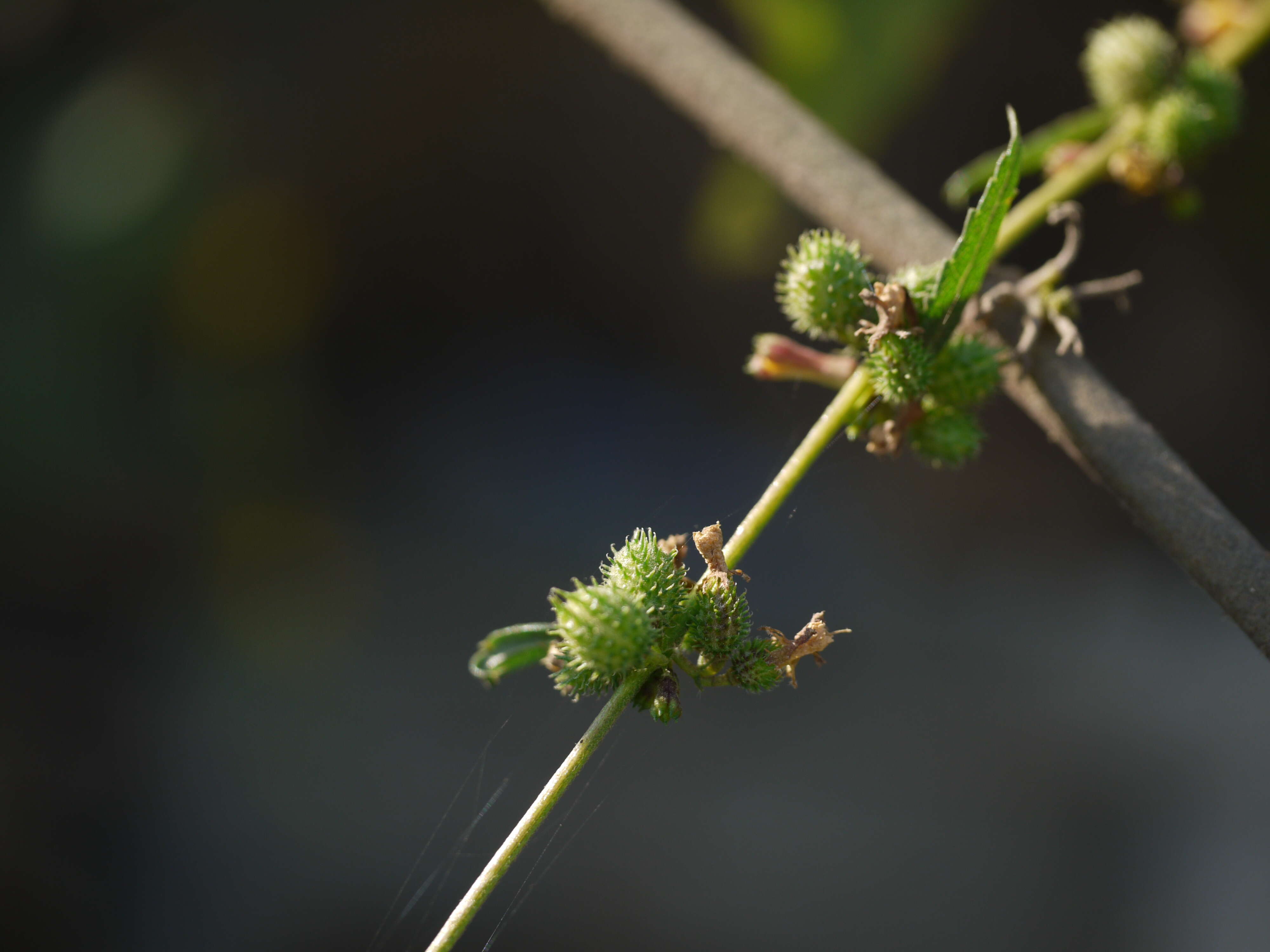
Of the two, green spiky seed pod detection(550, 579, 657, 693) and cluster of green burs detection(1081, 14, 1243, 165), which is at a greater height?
cluster of green burs detection(1081, 14, 1243, 165)

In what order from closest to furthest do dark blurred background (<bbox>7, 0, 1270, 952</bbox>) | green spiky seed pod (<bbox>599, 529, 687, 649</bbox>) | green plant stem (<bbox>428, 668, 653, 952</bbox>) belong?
green plant stem (<bbox>428, 668, 653, 952</bbox>), green spiky seed pod (<bbox>599, 529, 687, 649</bbox>), dark blurred background (<bbox>7, 0, 1270, 952</bbox>)

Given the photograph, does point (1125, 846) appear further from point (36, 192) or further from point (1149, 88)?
point (36, 192)

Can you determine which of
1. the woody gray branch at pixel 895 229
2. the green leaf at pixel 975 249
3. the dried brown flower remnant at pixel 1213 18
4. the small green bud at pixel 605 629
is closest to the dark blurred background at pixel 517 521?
the dried brown flower remnant at pixel 1213 18

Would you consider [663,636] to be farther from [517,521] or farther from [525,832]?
[517,521]

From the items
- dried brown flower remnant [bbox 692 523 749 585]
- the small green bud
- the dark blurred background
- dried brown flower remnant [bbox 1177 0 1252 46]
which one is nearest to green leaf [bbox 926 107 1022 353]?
dried brown flower remnant [bbox 692 523 749 585]

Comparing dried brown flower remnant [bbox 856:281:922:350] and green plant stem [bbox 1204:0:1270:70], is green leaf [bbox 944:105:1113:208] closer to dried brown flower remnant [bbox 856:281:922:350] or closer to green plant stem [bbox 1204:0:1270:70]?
green plant stem [bbox 1204:0:1270:70]

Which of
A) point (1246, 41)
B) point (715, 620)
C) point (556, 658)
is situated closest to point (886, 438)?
point (715, 620)
